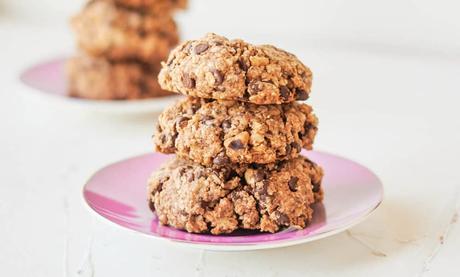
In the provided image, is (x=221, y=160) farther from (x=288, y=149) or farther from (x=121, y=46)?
(x=121, y=46)

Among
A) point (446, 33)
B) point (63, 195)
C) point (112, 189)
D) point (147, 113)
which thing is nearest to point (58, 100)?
point (147, 113)

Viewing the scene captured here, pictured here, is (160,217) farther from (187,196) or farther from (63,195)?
(63,195)

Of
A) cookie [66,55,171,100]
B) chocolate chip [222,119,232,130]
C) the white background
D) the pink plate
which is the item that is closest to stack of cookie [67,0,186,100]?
cookie [66,55,171,100]

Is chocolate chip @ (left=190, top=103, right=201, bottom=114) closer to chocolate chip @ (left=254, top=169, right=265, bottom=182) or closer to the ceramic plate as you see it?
chocolate chip @ (left=254, top=169, right=265, bottom=182)

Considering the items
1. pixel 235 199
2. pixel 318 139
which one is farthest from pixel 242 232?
pixel 318 139

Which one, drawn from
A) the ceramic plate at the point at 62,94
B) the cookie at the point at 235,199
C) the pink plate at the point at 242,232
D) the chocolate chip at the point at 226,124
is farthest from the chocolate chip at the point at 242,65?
the ceramic plate at the point at 62,94

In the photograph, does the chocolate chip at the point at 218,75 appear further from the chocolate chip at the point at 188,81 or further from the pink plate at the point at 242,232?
the pink plate at the point at 242,232
